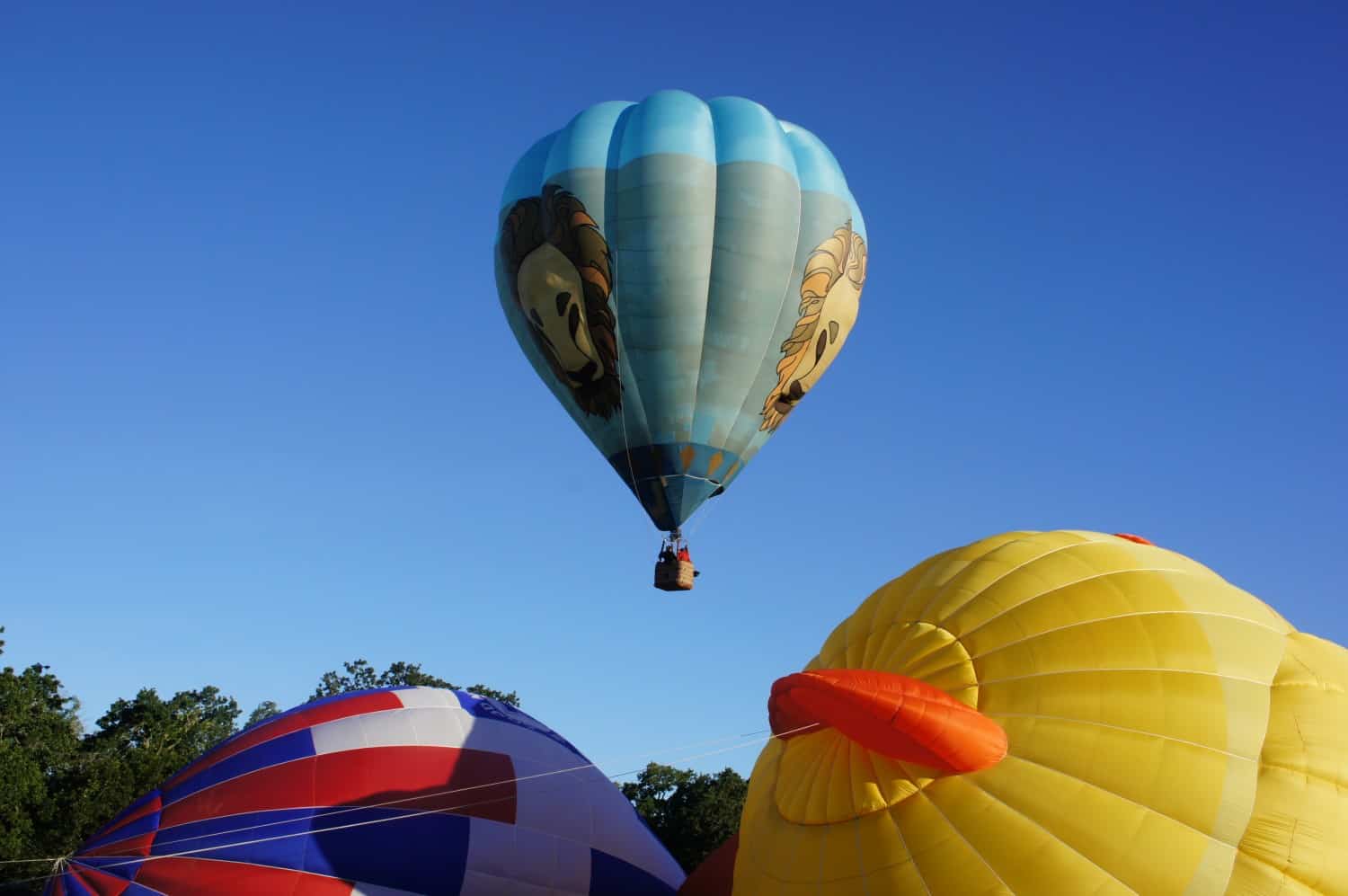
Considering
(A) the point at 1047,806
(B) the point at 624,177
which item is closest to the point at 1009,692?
(A) the point at 1047,806

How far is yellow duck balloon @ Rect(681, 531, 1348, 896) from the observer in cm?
725

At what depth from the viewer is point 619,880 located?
12.2 meters

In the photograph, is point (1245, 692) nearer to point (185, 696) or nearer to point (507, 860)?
point (507, 860)

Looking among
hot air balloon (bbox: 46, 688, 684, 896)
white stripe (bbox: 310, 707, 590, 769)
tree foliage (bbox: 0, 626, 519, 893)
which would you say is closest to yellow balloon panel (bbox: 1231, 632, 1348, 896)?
hot air balloon (bbox: 46, 688, 684, 896)

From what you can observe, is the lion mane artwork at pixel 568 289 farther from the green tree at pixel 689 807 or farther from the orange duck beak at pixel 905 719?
the green tree at pixel 689 807

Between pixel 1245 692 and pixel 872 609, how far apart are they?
7.85ft

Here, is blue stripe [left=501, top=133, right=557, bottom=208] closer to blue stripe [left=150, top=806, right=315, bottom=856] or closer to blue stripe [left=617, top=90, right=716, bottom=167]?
blue stripe [left=617, top=90, right=716, bottom=167]

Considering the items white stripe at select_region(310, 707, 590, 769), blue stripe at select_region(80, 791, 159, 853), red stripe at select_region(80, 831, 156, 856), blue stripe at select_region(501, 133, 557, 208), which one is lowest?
red stripe at select_region(80, 831, 156, 856)

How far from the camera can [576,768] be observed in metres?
13.0

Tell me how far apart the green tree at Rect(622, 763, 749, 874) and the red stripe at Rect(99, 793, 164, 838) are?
2198 cm

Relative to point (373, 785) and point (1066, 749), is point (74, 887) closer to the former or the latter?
point (373, 785)

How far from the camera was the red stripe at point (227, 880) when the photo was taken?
1033 cm

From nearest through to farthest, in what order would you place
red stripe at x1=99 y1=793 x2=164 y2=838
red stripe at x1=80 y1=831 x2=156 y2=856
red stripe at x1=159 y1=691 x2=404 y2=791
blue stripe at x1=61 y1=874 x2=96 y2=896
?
blue stripe at x1=61 y1=874 x2=96 y2=896
red stripe at x1=80 y1=831 x2=156 y2=856
red stripe at x1=99 y1=793 x2=164 y2=838
red stripe at x1=159 y1=691 x2=404 y2=791

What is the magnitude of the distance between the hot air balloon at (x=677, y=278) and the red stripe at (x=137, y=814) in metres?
8.46
